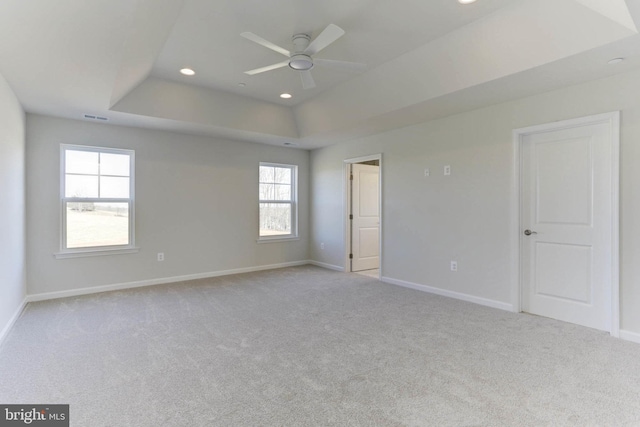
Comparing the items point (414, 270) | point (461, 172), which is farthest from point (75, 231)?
point (461, 172)

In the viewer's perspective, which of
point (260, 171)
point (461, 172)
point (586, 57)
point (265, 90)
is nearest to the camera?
point (586, 57)

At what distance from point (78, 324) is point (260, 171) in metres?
3.76

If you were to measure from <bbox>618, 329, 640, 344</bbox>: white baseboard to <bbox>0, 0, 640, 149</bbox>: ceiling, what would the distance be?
7.74ft

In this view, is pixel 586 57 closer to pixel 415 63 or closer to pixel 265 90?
pixel 415 63

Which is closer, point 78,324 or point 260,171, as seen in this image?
point 78,324

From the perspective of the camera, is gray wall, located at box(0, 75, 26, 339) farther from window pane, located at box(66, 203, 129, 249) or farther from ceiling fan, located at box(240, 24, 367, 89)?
ceiling fan, located at box(240, 24, 367, 89)

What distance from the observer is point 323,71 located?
394 centimetres

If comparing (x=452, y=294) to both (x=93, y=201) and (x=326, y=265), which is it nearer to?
(x=326, y=265)

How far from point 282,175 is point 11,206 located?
163 inches

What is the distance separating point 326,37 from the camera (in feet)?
8.74

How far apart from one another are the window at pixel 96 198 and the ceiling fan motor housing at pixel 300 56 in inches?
125

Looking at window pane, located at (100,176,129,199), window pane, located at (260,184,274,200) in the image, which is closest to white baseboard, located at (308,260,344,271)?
window pane, located at (260,184,274,200)

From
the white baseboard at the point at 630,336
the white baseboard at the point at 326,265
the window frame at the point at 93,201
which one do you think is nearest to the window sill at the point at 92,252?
the window frame at the point at 93,201

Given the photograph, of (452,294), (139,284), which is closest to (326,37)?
(452,294)
